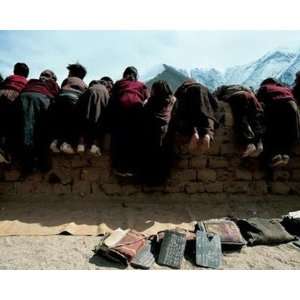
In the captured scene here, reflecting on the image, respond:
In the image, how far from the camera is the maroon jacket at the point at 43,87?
4.86 meters

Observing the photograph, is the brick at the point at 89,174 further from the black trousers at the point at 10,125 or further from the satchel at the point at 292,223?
the satchel at the point at 292,223

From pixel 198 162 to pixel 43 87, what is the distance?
242 centimetres

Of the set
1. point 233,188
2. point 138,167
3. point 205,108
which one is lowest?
point 233,188

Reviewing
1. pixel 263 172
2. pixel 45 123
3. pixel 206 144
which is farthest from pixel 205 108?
pixel 45 123

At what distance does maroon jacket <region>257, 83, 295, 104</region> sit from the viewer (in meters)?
4.85

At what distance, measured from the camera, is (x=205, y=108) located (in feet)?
15.1

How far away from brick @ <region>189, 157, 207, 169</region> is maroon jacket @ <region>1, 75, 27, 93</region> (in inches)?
104

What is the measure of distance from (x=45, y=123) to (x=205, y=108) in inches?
84.3

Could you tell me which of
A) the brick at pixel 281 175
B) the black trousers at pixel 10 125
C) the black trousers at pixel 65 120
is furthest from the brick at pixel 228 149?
the black trousers at pixel 10 125

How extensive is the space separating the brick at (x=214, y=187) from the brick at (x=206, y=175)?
0.26 ft

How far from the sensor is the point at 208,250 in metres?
3.62

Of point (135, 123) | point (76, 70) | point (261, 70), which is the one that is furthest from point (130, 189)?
point (261, 70)

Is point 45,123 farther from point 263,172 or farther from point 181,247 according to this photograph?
point 263,172

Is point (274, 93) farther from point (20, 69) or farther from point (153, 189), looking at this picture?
point (20, 69)
